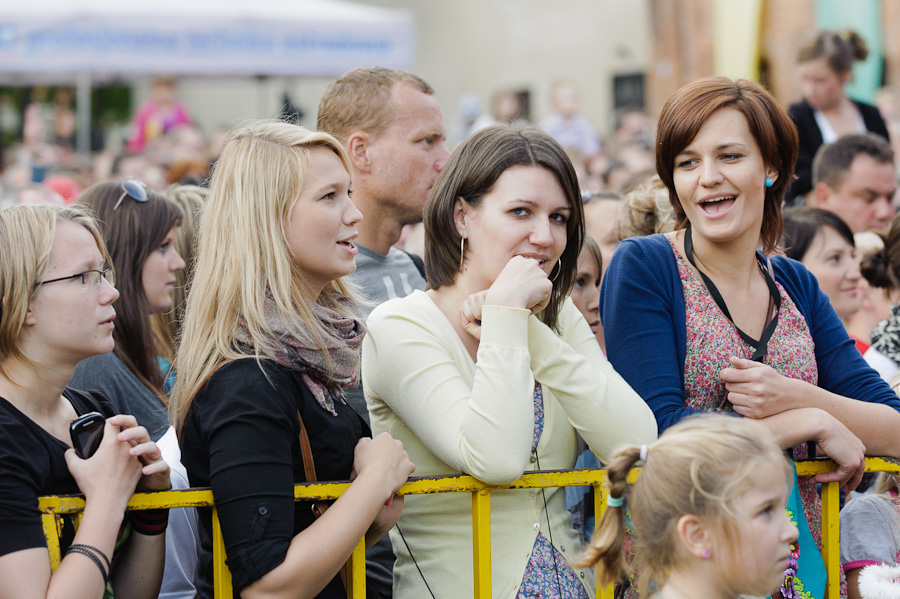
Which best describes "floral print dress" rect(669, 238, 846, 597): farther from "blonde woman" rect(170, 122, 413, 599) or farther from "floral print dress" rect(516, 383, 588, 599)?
"blonde woman" rect(170, 122, 413, 599)

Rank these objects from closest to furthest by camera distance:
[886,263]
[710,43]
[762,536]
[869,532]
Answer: [762,536] → [869,532] → [886,263] → [710,43]

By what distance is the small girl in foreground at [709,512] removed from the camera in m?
2.07

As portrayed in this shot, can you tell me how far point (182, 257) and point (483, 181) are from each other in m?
1.98

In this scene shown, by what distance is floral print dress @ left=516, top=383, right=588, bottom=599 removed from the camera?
2.44 meters

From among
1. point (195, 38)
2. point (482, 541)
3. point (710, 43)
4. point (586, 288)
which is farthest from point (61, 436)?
point (710, 43)

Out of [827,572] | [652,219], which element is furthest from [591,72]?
[827,572]

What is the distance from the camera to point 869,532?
115 inches

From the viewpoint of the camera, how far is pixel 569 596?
2.48m

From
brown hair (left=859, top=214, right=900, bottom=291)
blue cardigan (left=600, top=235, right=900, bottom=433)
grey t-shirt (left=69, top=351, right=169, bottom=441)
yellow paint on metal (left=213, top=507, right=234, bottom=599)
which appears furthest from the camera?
brown hair (left=859, top=214, right=900, bottom=291)

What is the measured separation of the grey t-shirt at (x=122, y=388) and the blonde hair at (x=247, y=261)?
1.02m

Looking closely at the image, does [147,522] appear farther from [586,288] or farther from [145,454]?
[586,288]

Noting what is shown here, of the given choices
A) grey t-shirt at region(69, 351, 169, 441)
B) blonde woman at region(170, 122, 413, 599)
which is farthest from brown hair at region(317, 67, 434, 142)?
blonde woman at region(170, 122, 413, 599)

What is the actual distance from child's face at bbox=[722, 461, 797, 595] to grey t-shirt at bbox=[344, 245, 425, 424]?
182cm

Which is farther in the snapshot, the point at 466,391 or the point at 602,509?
the point at 602,509
